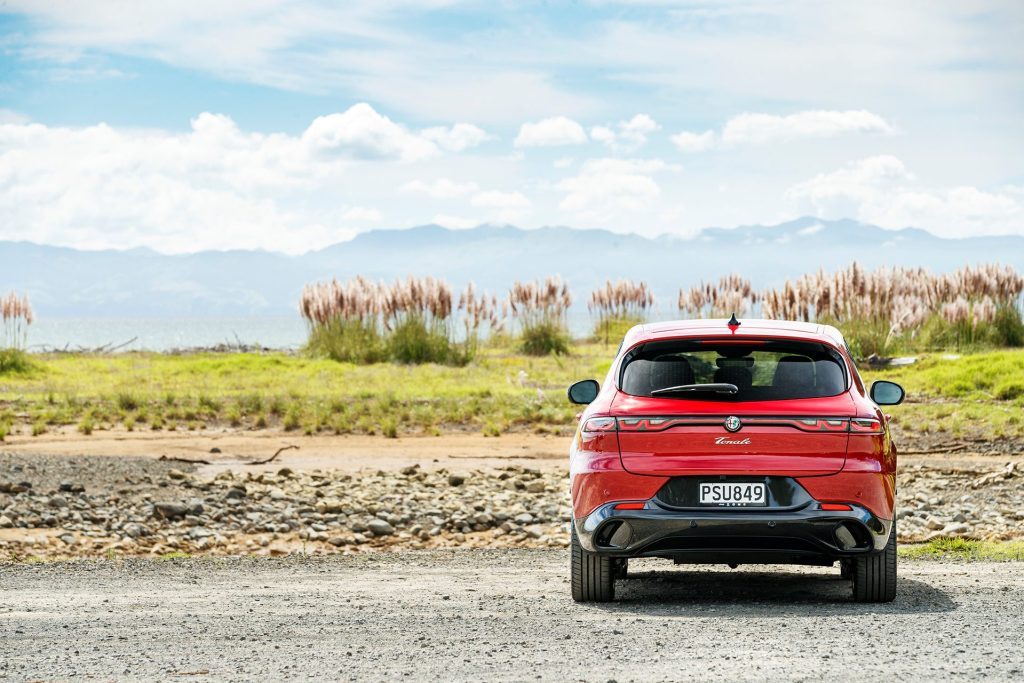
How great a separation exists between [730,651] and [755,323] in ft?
9.09

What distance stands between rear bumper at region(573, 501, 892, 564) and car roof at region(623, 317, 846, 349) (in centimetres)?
108

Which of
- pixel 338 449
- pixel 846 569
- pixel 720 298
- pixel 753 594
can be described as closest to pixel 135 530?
pixel 338 449

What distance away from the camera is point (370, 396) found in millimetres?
27969

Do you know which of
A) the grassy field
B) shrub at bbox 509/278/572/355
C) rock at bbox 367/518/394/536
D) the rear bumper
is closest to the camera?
the rear bumper

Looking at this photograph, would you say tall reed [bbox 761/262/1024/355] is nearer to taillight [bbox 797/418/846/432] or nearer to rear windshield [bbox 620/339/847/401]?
rear windshield [bbox 620/339/847/401]

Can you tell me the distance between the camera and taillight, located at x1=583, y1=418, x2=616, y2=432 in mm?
8477

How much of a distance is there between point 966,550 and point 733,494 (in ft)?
16.2

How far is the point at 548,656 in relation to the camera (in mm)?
7324

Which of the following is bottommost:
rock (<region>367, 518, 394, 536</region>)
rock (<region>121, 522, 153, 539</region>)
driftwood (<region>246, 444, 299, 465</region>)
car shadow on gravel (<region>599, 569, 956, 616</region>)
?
rock (<region>367, 518, 394, 536</region>)

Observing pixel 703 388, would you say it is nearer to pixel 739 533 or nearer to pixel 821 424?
pixel 821 424

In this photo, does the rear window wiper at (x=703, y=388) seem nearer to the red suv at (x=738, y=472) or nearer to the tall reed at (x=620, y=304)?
the red suv at (x=738, y=472)

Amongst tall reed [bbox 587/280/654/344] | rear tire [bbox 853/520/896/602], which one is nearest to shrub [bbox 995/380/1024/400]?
rear tire [bbox 853/520/896/602]

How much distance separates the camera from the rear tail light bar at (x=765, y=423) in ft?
27.4

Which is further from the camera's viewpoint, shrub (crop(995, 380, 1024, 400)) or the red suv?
shrub (crop(995, 380, 1024, 400))
